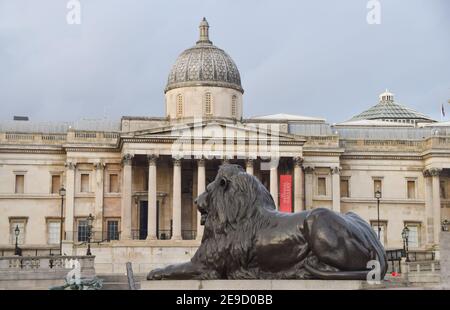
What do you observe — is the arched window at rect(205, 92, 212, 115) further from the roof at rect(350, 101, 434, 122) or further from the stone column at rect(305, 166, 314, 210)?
the roof at rect(350, 101, 434, 122)

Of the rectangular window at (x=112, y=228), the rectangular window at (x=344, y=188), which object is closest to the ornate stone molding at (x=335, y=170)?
the rectangular window at (x=344, y=188)

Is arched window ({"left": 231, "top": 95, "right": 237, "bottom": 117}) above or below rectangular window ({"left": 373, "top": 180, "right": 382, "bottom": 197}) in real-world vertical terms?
above

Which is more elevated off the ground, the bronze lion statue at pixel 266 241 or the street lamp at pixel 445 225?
the street lamp at pixel 445 225

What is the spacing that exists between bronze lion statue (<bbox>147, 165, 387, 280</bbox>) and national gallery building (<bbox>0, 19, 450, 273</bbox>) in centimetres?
4318

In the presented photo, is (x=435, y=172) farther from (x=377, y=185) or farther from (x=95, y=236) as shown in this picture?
(x=95, y=236)

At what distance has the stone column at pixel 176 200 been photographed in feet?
222

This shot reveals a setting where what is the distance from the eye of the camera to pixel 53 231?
7206cm

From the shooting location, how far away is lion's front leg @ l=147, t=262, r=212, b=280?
21641 millimetres

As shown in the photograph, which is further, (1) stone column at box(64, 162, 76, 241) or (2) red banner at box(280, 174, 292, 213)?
(1) stone column at box(64, 162, 76, 241)

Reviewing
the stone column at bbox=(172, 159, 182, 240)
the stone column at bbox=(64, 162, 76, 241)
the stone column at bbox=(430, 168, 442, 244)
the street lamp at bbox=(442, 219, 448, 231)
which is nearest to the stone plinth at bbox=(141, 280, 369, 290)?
the stone column at bbox=(172, 159, 182, 240)

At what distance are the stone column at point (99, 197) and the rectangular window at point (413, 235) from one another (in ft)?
72.4

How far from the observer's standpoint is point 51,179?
240 ft

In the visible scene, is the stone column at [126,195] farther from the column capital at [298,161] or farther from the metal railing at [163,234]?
the column capital at [298,161]
